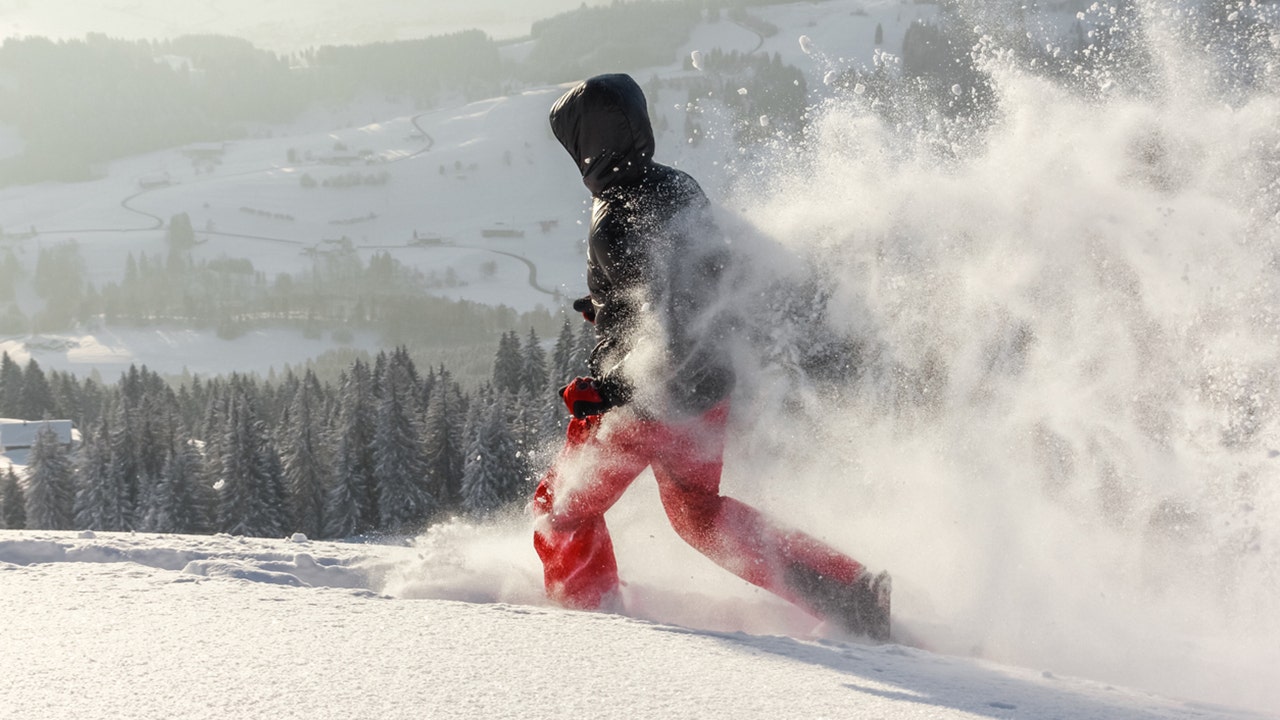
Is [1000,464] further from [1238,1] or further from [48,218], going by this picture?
[48,218]

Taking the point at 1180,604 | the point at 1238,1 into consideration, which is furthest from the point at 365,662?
the point at 1238,1

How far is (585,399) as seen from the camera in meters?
4.47

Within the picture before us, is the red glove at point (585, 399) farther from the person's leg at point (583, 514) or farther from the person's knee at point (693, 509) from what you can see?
the person's knee at point (693, 509)

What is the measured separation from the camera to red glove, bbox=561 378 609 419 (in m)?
4.46

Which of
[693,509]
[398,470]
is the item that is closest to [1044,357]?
[693,509]

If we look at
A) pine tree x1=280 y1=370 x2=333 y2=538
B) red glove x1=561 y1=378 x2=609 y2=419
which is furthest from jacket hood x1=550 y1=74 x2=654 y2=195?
pine tree x1=280 y1=370 x2=333 y2=538

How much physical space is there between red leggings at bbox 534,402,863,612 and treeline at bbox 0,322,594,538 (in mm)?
31755

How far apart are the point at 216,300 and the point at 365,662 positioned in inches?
5823

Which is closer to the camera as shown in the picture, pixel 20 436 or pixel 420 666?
pixel 420 666

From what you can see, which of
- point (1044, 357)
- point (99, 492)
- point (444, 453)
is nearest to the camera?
point (1044, 357)

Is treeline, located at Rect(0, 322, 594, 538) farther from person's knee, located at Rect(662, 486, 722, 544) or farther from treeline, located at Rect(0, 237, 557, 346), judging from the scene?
treeline, located at Rect(0, 237, 557, 346)

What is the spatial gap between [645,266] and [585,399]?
683mm

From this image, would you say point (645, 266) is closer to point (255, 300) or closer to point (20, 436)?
point (20, 436)

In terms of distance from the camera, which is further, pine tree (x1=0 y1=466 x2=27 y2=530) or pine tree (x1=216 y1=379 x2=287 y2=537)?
pine tree (x1=0 y1=466 x2=27 y2=530)
